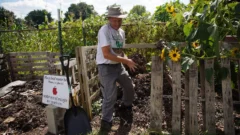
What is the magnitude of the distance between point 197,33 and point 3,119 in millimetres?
3694

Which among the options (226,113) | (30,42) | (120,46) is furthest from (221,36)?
(30,42)

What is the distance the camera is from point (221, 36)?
2.82 m

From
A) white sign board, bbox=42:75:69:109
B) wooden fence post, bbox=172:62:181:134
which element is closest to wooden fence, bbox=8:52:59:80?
white sign board, bbox=42:75:69:109

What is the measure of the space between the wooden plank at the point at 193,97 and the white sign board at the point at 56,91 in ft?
5.45

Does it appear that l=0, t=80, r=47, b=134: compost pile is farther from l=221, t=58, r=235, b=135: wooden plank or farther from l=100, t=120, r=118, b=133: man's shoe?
l=221, t=58, r=235, b=135: wooden plank

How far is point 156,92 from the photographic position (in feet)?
10.2

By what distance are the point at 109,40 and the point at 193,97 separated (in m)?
1.37

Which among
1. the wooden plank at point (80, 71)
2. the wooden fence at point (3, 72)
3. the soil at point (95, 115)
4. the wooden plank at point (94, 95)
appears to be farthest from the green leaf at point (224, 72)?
the wooden fence at point (3, 72)

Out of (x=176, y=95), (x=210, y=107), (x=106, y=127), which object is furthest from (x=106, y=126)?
(x=210, y=107)

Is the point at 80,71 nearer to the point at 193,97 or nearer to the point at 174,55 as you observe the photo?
the point at 174,55

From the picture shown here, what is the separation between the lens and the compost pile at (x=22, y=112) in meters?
3.91

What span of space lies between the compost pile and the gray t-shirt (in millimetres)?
1556

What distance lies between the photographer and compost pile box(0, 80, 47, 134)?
3.91 m

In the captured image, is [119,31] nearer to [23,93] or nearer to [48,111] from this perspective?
[48,111]
